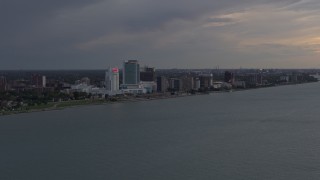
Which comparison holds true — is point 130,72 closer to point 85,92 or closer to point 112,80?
point 112,80

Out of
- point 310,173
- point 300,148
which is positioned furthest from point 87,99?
point 310,173

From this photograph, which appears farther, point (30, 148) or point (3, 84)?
point (3, 84)

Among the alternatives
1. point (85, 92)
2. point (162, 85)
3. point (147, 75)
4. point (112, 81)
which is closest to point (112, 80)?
point (112, 81)

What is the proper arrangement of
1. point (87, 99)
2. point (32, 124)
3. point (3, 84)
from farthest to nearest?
point (3, 84)
point (87, 99)
point (32, 124)

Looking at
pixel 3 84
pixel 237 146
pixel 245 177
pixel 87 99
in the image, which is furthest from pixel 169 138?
pixel 3 84

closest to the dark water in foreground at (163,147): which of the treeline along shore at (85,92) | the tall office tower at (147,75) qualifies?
the treeline along shore at (85,92)

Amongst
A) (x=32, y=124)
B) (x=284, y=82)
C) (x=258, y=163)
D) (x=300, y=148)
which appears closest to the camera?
(x=258, y=163)

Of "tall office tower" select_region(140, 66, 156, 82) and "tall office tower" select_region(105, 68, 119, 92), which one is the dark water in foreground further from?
"tall office tower" select_region(140, 66, 156, 82)

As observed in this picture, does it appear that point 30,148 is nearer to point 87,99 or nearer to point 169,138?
point 169,138

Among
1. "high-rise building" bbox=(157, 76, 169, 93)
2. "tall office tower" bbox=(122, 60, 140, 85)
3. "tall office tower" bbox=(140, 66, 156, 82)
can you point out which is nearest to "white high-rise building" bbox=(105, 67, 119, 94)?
"tall office tower" bbox=(122, 60, 140, 85)
